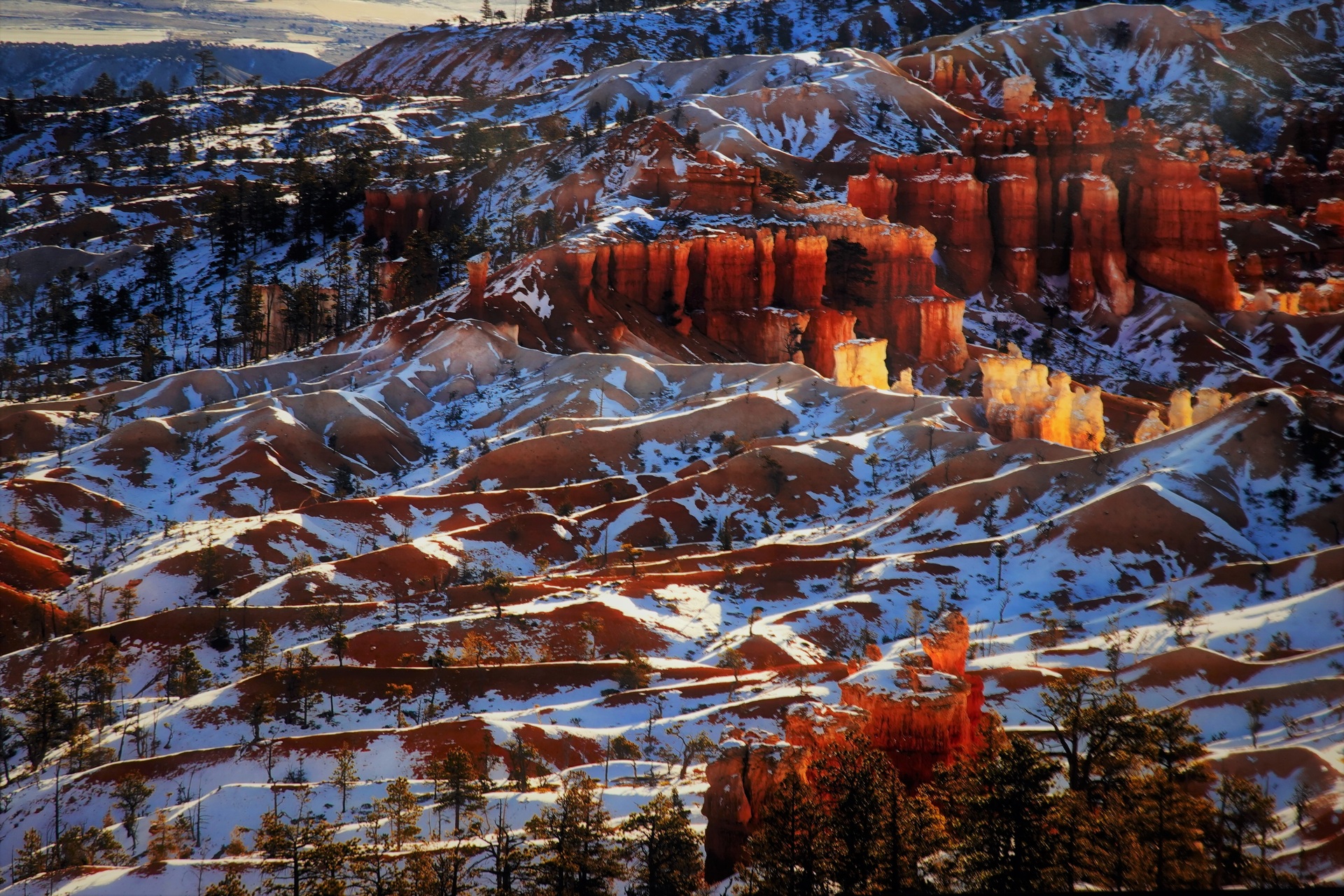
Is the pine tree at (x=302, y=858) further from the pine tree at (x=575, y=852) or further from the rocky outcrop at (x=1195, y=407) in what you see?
the rocky outcrop at (x=1195, y=407)

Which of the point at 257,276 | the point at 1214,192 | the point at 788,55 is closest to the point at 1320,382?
the point at 1214,192

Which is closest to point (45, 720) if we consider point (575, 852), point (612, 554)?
point (575, 852)

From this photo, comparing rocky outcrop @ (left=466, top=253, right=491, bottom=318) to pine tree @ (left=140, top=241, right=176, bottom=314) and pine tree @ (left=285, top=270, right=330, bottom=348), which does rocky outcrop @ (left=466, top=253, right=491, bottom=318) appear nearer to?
pine tree @ (left=285, top=270, right=330, bottom=348)

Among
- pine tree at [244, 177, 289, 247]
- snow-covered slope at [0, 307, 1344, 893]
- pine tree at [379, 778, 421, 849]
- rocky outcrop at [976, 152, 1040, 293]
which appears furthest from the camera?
pine tree at [244, 177, 289, 247]

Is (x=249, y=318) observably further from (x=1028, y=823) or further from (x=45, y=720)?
(x=1028, y=823)

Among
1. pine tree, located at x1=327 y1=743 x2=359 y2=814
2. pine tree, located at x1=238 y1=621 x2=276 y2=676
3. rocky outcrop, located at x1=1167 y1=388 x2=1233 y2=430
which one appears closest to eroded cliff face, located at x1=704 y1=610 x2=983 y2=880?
pine tree, located at x1=327 y1=743 x2=359 y2=814
